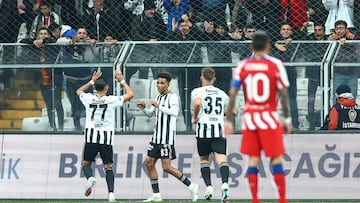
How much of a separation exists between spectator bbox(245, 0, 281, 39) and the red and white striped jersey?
7.15 m

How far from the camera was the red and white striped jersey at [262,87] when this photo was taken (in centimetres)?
1175

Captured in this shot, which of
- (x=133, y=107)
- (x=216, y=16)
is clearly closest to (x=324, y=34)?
(x=216, y=16)

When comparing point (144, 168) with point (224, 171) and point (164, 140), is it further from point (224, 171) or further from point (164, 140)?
point (224, 171)

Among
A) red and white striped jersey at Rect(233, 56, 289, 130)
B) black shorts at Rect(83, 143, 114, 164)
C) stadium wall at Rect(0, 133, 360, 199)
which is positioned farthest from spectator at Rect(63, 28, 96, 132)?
red and white striped jersey at Rect(233, 56, 289, 130)

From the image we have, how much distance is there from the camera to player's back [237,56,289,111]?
11734 mm

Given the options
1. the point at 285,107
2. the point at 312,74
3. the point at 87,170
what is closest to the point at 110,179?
the point at 87,170

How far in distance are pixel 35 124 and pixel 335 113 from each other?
15.8 feet

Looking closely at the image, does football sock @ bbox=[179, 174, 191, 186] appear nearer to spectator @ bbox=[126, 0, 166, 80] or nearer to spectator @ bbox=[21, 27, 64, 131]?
spectator @ bbox=[21, 27, 64, 131]

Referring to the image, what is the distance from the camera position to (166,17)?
20.0 metres

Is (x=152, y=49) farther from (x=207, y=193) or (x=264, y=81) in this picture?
(x=264, y=81)

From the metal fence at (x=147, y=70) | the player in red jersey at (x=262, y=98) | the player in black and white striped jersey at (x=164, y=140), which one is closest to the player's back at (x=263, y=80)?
the player in red jersey at (x=262, y=98)

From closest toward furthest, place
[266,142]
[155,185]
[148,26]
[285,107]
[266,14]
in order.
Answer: [285,107]
[266,142]
[155,185]
[266,14]
[148,26]

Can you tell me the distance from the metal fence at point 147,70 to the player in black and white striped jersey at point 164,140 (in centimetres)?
144

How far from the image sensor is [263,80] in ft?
38.5
